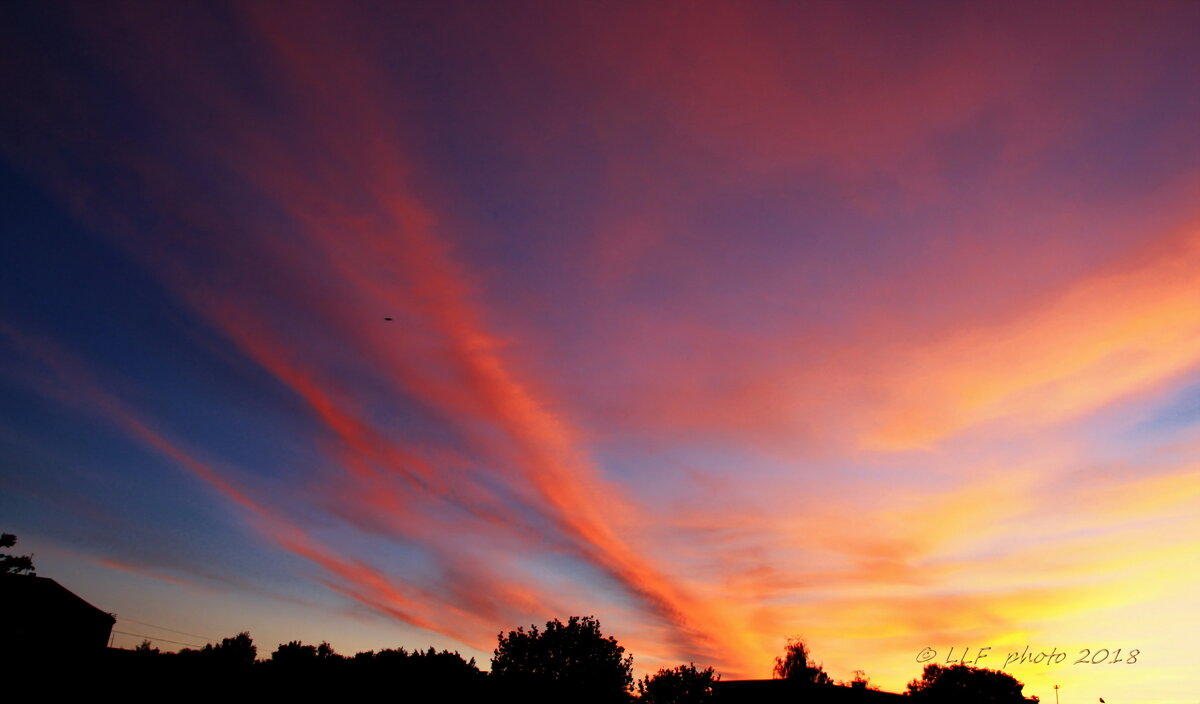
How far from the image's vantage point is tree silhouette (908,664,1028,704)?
104m

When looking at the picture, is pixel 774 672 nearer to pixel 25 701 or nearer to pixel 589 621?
pixel 589 621

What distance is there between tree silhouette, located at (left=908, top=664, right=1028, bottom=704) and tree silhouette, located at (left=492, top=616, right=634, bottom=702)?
55546 millimetres

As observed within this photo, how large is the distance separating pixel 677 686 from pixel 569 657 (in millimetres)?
20339

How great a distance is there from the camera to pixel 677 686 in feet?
314

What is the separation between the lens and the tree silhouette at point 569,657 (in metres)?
86.4

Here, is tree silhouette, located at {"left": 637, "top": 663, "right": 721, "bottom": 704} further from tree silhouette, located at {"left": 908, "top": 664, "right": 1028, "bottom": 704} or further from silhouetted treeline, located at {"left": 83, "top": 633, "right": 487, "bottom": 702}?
silhouetted treeline, located at {"left": 83, "top": 633, "right": 487, "bottom": 702}

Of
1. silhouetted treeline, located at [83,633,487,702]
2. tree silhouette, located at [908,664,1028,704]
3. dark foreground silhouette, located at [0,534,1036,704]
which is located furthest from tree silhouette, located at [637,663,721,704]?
silhouetted treeline, located at [83,633,487,702]

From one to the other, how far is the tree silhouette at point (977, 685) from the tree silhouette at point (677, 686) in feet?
131

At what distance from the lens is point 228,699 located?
31656 mm

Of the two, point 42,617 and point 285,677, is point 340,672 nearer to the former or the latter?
point 285,677

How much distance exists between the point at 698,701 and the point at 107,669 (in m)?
81.7

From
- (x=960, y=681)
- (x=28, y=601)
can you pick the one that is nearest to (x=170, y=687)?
(x=28, y=601)

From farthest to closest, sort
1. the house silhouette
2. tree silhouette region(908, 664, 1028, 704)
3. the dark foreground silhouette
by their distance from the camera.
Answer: tree silhouette region(908, 664, 1028, 704) < the house silhouette < the dark foreground silhouette

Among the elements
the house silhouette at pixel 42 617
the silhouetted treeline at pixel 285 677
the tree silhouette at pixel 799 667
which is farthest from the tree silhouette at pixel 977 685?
the house silhouette at pixel 42 617
